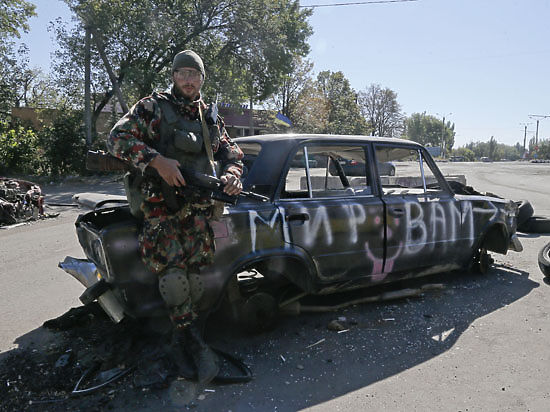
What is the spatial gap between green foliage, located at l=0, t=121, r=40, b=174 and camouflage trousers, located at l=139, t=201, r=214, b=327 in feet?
58.4

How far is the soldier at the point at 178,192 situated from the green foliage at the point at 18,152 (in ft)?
58.0

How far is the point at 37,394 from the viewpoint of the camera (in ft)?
7.57

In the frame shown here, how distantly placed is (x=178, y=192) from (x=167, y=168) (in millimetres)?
274

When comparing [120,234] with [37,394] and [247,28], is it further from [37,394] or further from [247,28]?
[247,28]

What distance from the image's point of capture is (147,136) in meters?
2.50

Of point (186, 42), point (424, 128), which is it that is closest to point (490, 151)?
point (424, 128)

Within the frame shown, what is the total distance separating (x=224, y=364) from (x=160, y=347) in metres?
0.44

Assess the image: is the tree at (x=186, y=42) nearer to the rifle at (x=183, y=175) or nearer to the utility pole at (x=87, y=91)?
the utility pole at (x=87, y=91)

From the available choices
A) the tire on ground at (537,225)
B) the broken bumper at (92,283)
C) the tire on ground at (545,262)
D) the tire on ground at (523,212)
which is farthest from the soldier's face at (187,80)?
the tire on ground at (537,225)

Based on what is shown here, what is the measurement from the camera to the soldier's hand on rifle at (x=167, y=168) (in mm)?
Answer: 2277

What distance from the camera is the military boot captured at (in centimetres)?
239

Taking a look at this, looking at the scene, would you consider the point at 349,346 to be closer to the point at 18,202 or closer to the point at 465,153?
the point at 18,202

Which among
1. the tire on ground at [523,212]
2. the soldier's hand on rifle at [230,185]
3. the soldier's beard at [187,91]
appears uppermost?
the soldier's beard at [187,91]

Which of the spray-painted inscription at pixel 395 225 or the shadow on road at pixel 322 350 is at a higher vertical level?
the spray-painted inscription at pixel 395 225
